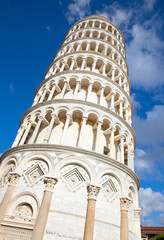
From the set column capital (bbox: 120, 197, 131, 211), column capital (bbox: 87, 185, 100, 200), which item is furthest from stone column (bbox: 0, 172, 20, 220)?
column capital (bbox: 120, 197, 131, 211)

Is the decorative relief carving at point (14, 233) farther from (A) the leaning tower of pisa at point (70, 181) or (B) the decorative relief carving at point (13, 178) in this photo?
(B) the decorative relief carving at point (13, 178)

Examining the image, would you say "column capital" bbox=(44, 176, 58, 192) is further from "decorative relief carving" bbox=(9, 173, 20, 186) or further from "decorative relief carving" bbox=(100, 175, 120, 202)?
"decorative relief carving" bbox=(100, 175, 120, 202)

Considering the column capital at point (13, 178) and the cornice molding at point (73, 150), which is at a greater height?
the cornice molding at point (73, 150)

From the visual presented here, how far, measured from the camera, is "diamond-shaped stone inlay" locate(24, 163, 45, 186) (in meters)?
11.3

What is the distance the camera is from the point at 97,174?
11531 millimetres

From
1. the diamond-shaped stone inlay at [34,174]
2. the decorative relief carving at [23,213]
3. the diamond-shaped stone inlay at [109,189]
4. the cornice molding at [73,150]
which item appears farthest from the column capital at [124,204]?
the decorative relief carving at [23,213]

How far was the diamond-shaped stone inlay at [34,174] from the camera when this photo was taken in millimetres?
11280

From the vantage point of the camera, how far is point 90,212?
10.1 metres

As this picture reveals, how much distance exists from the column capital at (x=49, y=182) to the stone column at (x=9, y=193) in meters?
2.04

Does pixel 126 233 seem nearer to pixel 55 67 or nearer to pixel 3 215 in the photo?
pixel 3 215

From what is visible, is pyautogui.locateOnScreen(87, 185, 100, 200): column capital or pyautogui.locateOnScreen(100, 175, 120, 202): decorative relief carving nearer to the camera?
pyautogui.locateOnScreen(87, 185, 100, 200): column capital

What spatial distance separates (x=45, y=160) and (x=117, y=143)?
708 cm

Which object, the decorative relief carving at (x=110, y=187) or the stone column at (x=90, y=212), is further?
the decorative relief carving at (x=110, y=187)

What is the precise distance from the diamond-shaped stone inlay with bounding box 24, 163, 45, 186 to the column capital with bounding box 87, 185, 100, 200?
120 inches
